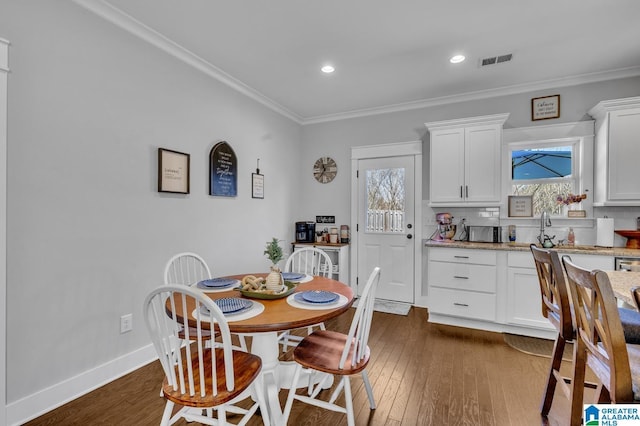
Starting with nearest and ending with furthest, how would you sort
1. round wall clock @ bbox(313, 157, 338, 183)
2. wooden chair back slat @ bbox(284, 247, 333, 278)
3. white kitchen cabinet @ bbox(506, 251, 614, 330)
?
wooden chair back slat @ bbox(284, 247, 333, 278)
white kitchen cabinet @ bbox(506, 251, 614, 330)
round wall clock @ bbox(313, 157, 338, 183)

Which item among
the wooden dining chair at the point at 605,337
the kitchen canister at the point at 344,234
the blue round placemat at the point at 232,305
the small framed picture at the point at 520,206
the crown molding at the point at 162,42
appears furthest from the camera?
the kitchen canister at the point at 344,234

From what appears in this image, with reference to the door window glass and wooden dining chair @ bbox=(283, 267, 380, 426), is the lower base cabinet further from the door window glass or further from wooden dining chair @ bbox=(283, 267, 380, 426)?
wooden dining chair @ bbox=(283, 267, 380, 426)

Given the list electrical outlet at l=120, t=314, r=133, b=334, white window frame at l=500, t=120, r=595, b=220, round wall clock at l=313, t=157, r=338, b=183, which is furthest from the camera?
round wall clock at l=313, t=157, r=338, b=183

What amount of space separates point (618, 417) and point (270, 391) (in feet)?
4.83

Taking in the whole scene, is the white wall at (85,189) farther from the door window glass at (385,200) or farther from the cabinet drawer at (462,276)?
the cabinet drawer at (462,276)

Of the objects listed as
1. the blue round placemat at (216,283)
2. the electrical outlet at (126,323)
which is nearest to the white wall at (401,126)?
the blue round placemat at (216,283)

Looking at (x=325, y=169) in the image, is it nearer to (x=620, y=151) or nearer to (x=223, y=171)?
(x=223, y=171)

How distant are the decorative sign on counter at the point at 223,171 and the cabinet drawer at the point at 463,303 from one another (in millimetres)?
2475

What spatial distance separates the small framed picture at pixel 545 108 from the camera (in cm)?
334

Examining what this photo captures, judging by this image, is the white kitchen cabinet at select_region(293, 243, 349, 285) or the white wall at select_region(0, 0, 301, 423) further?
Result: the white kitchen cabinet at select_region(293, 243, 349, 285)

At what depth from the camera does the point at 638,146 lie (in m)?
2.84

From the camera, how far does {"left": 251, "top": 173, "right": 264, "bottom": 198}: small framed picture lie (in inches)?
146

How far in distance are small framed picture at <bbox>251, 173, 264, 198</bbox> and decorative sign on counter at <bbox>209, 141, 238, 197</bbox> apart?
0.31 meters

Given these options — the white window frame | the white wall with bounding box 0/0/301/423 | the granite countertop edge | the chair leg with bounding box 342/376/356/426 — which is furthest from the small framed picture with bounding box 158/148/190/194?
the white window frame
